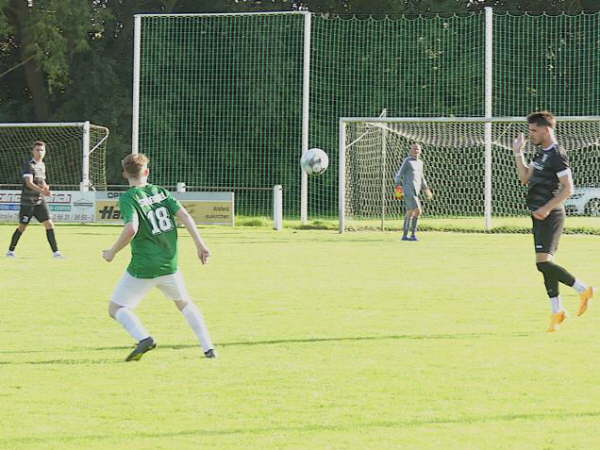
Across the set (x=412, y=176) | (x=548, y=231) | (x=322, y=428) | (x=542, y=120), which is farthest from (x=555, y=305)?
(x=412, y=176)

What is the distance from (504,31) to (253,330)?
30847 mm

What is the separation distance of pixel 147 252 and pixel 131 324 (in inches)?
21.4

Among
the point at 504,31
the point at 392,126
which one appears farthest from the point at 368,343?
the point at 504,31

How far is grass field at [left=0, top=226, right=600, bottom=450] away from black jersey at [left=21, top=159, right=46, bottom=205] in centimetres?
267

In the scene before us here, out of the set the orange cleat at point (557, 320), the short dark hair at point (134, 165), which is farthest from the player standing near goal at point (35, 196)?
the orange cleat at point (557, 320)

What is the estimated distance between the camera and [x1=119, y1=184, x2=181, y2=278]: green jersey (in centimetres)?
810

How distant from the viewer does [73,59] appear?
44844mm

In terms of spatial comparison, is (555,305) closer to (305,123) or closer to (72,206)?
(305,123)

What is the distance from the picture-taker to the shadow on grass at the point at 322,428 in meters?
5.76

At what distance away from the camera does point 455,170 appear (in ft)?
110

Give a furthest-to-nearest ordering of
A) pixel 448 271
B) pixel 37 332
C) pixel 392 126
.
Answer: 1. pixel 392 126
2. pixel 448 271
3. pixel 37 332

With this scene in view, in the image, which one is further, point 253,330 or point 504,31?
point 504,31

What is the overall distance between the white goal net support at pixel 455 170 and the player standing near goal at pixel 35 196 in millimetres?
9643

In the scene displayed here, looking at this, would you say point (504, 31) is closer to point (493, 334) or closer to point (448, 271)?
point (448, 271)
